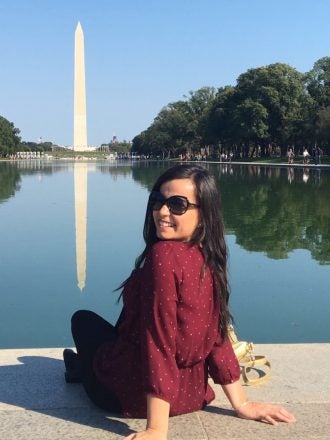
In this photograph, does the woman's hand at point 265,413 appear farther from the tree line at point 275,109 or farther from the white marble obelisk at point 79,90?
the white marble obelisk at point 79,90

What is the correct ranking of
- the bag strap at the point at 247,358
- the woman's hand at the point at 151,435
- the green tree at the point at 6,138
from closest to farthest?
the woman's hand at the point at 151,435 < the bag strap at the point at 247,358 < the green tree at the point at 6,138

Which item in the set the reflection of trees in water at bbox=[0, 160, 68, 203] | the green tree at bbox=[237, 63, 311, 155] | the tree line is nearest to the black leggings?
the reflection of trees in water at bbox=[0, 160, 68, 203]

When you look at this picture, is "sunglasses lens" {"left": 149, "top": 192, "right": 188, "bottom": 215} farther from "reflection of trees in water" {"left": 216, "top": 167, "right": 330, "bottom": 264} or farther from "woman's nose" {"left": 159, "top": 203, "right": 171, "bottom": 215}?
"reflection of trees in water" {"left": 216, "top": 167, "right": 330, "bottom": 264}

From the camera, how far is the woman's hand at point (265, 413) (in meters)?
2.67

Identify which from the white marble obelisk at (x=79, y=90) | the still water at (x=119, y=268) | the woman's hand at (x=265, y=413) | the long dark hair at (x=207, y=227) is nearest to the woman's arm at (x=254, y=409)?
the woman's hand at (x=265, y=413)

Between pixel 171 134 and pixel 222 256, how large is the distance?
98.4 metres

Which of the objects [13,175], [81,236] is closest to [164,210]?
[81,236]

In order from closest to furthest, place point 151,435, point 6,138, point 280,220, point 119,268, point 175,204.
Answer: point 151,435 < point 175,204 < point 119,268 < point 280,220 < point 6,138

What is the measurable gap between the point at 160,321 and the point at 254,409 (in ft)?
2.37

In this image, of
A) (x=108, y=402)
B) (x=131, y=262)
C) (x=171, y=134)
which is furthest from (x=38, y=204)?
(x=171, y=134)

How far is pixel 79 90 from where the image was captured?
72.1 metres

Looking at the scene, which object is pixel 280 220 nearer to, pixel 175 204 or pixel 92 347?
pixel 92 347

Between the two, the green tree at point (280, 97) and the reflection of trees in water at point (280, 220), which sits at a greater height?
the green tree at point (280, 97)

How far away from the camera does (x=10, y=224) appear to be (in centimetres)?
1212
